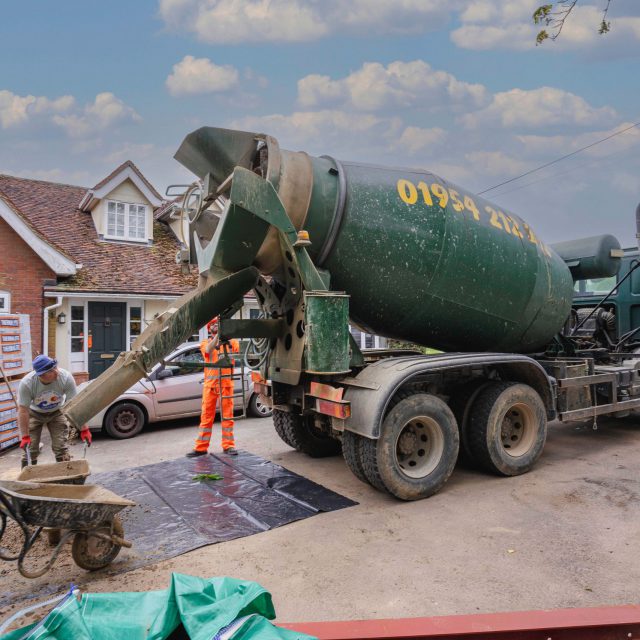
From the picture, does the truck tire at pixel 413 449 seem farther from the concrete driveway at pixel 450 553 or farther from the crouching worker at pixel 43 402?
the crouching worker at pixel 43 402

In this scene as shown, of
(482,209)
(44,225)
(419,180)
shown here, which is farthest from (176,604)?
(44,225)

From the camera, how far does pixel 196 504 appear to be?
189 inches

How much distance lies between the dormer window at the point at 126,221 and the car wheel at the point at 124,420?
22.7 ft

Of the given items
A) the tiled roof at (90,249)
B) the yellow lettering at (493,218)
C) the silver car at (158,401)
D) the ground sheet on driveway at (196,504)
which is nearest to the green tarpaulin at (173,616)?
the ground sheet on driveway at (196,504)

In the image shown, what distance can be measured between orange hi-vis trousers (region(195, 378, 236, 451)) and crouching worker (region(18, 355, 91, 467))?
1556mm

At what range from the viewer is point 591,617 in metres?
2.39

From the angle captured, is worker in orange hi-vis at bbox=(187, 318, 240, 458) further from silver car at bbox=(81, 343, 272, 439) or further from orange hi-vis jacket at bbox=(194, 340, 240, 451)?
silver car at bbox=(81, 343, 272, 439)

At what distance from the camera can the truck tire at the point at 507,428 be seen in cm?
531

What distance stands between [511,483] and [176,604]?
13.4ft

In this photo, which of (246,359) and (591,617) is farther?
(246,359)

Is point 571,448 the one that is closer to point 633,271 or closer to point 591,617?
point 633,271

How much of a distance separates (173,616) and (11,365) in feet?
23.8

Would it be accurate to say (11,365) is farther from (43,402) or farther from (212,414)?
(212,414)

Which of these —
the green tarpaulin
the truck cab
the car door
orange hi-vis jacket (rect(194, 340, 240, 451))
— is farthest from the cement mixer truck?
the car door
